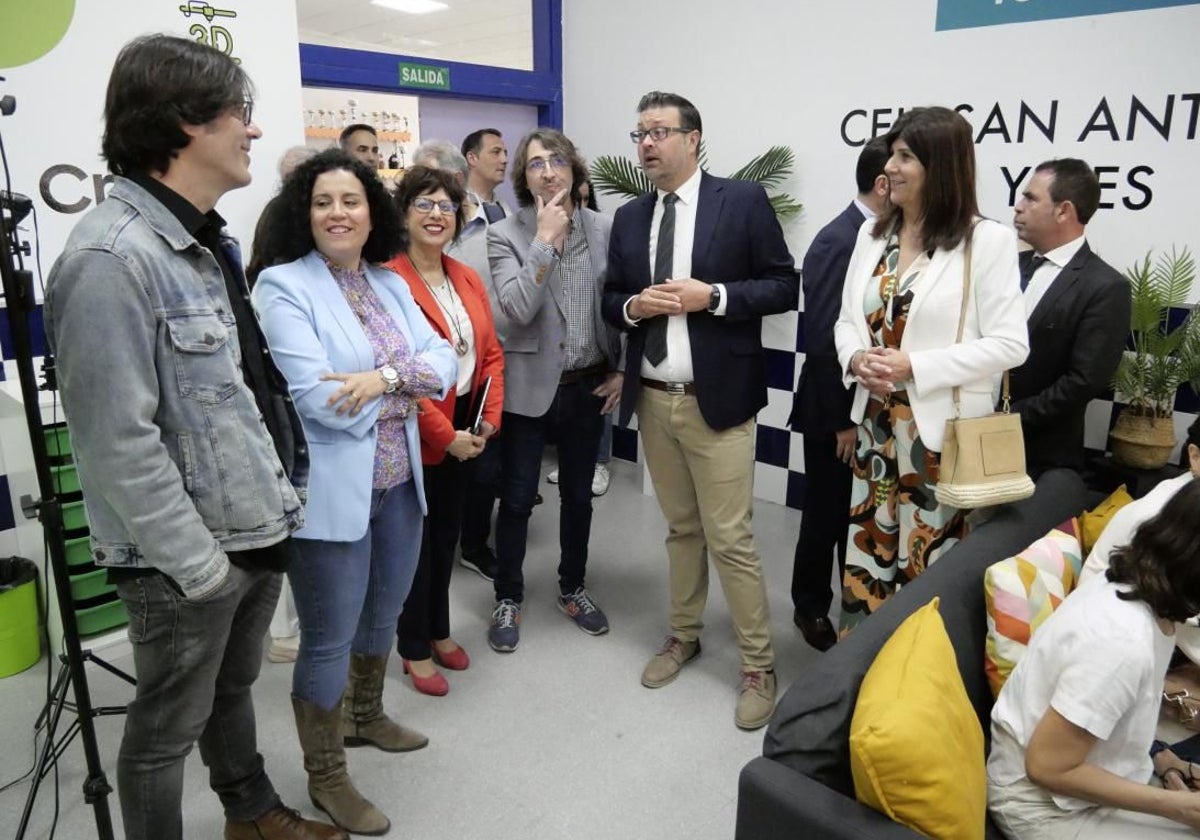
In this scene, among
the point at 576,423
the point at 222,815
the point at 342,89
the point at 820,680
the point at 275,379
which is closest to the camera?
the point at 820,680

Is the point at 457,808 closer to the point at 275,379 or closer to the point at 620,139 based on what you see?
the point at 275,379

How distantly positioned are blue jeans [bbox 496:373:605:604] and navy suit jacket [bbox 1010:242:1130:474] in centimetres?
128

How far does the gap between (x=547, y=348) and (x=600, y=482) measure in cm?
163

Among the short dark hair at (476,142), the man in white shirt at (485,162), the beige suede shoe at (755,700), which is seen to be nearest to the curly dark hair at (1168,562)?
the beige suede shoe at (755,700)

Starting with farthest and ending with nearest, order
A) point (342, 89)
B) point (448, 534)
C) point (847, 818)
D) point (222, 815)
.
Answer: point (342, 89) → point (448, 534) → point (222, 815) → point (847, 818)

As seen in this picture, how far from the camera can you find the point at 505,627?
2.73 metres

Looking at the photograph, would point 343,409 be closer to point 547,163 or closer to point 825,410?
point 547,163

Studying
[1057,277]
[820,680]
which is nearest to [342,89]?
[1057,277]

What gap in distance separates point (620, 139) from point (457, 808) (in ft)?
10.6

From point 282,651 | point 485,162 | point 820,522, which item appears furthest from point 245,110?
point 485,162

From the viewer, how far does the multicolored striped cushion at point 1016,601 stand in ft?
5.36

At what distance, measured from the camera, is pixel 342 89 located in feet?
12.2

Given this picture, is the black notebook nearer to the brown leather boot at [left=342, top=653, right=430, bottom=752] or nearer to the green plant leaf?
the brown leather boot at [left=342, top=653, right=430, bottom=752]

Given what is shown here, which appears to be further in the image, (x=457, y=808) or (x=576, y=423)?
(x=576, y=423)
